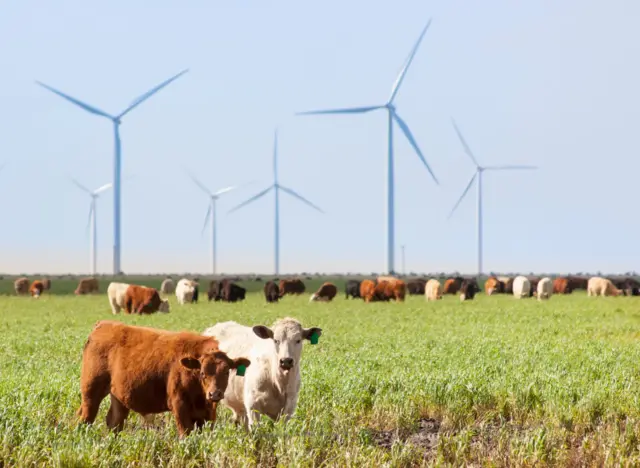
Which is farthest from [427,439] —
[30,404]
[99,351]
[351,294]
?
[351,294]

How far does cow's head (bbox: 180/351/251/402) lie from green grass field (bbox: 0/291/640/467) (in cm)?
55

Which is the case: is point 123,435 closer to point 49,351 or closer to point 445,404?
point 445,404

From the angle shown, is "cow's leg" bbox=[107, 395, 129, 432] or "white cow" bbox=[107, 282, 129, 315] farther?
"white cow" bbox=[107, 282, 129, 315]

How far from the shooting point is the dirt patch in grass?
968 cm

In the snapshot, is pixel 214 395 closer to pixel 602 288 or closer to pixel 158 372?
pixel 158 372

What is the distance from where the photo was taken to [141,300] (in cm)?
3709

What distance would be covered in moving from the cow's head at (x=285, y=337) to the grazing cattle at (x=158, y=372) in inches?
19.9

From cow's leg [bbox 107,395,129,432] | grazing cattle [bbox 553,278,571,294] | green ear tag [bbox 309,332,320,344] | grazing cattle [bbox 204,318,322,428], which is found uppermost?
green ear tag [bbox 309,332,320,344]

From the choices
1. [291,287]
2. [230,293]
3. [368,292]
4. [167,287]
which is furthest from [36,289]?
[368,292]

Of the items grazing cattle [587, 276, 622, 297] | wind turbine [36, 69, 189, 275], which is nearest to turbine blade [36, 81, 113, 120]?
wind turbine [36, 69, 189, 275]

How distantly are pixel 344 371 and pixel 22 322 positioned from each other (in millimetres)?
20594

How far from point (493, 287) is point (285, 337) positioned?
2286 inches

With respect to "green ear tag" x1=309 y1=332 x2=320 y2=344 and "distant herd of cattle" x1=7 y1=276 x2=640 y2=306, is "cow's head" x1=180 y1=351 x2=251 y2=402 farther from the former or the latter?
"distant herd of cattle" x1=7 y1=276 x2=640 y2=306

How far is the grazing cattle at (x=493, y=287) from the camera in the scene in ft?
212
